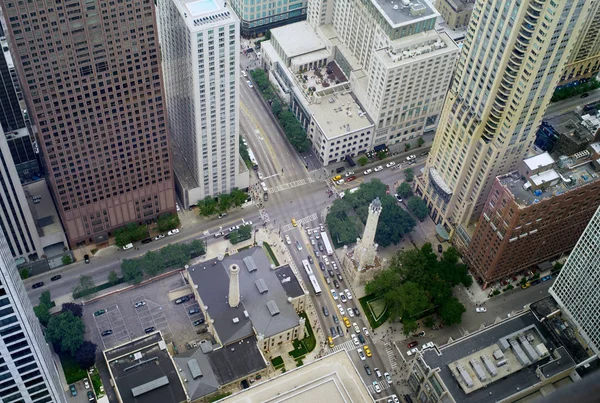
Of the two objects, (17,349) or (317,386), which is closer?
(17,349)

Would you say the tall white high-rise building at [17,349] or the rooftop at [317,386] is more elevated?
the tall white high-rise building at [17,349]

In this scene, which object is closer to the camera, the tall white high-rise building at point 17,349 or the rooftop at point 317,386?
the tall white high-rise building at point 17,349

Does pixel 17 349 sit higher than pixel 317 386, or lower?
higher

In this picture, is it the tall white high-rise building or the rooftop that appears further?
the rooftop

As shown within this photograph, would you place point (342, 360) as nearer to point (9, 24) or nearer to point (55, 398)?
point (55, 398)

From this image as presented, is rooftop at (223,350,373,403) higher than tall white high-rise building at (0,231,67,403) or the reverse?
the reverse
